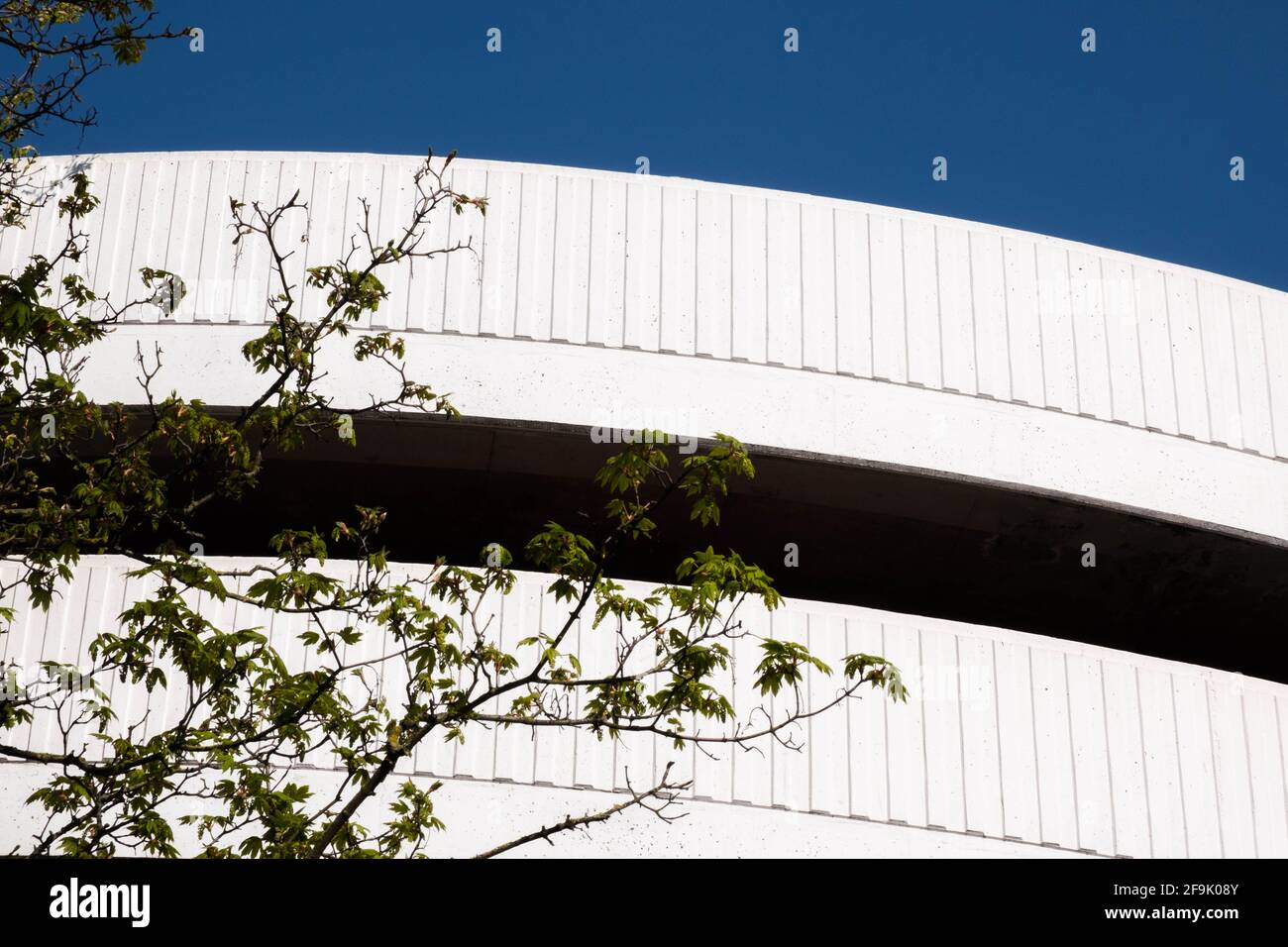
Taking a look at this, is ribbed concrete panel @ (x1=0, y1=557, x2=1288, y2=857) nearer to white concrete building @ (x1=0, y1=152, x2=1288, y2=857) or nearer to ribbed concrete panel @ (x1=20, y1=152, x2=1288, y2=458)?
white concrete building @ (x1=0, y1=152, x2=1288, y2=857)

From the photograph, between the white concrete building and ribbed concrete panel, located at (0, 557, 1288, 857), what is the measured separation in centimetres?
2

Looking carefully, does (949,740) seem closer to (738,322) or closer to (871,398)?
(871,398)

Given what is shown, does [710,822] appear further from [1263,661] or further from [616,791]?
[1263,661]

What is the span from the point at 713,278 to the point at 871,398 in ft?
4.67

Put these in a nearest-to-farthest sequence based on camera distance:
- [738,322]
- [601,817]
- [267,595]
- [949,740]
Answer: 1. [601,817]
2. [267,595]
3. [949,740]
4. [738,322]

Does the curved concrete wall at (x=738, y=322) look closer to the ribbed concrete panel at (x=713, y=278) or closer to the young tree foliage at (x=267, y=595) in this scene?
the ribbed concrete panel at (x=713, y=278)

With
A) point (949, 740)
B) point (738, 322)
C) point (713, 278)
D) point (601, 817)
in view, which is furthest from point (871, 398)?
point (601, 817)

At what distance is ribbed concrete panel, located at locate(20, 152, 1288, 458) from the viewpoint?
10508 millimetres

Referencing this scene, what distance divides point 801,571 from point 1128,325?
3492 mm

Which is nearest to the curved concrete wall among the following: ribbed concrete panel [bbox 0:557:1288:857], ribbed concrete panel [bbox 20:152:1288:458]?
ribbed concrete panel [bbox 20:152:1288:458]

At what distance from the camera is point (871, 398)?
34.7 ft

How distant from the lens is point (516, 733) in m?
9.22

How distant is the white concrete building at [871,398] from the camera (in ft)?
31.0
